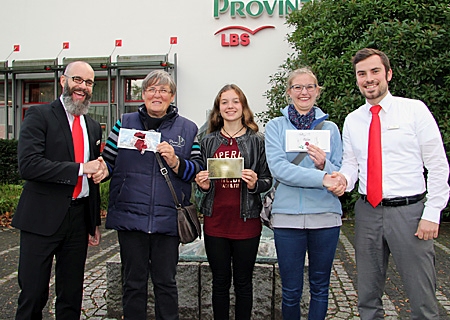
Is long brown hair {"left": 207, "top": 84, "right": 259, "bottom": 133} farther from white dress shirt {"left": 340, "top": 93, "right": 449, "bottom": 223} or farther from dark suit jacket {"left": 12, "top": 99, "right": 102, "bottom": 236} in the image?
dark suit jacket {"left": 12, "top": 99, "right": 102, "bottom": 236}

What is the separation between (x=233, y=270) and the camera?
3215 millimetres

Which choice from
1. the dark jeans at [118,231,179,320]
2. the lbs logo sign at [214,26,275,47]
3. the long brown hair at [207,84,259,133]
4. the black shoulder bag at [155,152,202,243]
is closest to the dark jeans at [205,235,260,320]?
the black shoulder bag at [155,152,202,243]

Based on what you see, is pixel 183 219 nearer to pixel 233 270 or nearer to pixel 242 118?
pixel 233 270

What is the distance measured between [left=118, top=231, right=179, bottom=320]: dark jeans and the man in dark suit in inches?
16.4

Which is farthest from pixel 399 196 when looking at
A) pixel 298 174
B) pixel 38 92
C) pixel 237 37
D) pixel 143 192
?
pixel 38 92

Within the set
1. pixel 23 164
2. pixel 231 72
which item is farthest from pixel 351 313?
pixel 231 72

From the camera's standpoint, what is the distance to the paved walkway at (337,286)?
4.08m

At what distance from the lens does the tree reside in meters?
7.02

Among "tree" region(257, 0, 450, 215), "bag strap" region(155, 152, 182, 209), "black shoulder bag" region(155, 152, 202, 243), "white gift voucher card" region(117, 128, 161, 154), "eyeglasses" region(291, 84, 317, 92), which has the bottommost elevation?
"black shoulder bag" region(155, 152, 202, 243)

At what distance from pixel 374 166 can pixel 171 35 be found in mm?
10431

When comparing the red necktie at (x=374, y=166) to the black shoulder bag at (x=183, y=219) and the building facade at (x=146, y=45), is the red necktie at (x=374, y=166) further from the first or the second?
the building facade at (x=146, y=45)

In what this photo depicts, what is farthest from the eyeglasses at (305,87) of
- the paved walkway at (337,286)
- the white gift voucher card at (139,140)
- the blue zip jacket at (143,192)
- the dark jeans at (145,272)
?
the paved walkway at (337,286)

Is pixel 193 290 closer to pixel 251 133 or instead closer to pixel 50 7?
pixel 251 133

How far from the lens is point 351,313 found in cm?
406
